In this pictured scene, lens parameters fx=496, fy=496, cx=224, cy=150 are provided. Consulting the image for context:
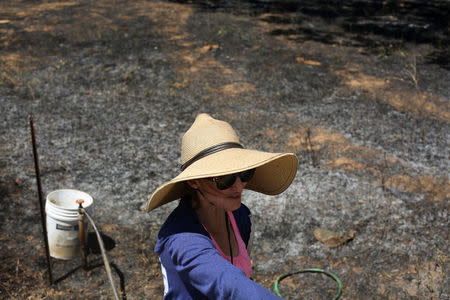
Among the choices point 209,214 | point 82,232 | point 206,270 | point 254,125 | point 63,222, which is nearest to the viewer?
point 206,270

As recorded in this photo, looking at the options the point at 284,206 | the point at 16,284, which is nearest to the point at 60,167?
the point at 16,284

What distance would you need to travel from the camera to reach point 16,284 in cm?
470

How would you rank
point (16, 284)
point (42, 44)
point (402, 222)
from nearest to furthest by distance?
1. point (16, 284)
2. point (402, 222)
3. point (42, 44)

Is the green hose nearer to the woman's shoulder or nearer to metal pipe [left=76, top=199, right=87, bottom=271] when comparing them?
metal pipe [left=76, top=199, right=87, bottom=271]

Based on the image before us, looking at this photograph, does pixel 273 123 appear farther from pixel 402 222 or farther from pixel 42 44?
pixel 42 44

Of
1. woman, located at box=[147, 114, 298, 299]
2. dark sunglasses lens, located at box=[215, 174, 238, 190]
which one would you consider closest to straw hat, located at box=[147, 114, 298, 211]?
woman, located at box=[147, 114, 298, 299]

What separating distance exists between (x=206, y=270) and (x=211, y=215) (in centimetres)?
54

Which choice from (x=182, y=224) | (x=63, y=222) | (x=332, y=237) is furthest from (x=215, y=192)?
(x=332, y=237)

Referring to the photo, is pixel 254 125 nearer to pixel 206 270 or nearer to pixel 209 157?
pixel 209 157

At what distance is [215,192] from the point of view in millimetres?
2322

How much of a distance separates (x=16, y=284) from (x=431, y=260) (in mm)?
4056

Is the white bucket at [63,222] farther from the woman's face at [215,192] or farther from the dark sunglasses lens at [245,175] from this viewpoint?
the dark sunglasses lens at [245,175]

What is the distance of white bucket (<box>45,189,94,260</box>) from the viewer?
4883 millimetres

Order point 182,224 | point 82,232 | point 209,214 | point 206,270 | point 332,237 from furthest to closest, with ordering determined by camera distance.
A: point 332,237 → point 82,232 → point 209,214 → point 182,224 → point 206,270
